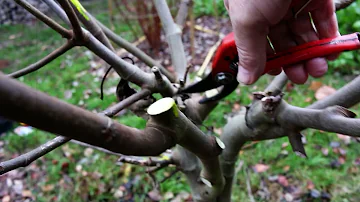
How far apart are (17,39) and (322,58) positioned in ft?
14.8

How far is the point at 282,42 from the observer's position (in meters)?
0.98

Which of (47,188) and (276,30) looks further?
(47,188)

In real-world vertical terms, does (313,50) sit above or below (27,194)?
above

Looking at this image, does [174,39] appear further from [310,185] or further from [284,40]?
[310,185]

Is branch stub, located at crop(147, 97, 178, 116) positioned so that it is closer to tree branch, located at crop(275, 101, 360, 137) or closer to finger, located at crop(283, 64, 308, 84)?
tree branch, located at crop(275, 101, 360, 137)

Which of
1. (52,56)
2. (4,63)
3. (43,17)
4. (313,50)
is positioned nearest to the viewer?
(43,17)

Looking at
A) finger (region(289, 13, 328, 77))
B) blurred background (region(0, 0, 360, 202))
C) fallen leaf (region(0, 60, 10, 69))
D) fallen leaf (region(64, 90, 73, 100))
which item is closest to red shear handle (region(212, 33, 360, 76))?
finger (region(289, 13, 328, 77))

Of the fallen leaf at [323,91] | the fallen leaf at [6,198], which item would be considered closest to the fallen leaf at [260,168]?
the fallen leaf at [323,91]

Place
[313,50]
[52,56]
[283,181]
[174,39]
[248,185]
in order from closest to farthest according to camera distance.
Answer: [52,56], [313,50], [174,39], [248,185], [283,181]

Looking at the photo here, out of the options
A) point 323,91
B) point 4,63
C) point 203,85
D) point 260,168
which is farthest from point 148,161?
point 4,63

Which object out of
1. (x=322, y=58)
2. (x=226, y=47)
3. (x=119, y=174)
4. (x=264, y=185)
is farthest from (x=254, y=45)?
(x=119, y=174)

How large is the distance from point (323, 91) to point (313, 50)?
1721mm

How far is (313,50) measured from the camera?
882mm

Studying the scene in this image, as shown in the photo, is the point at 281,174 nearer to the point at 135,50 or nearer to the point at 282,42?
the point at 282,42
